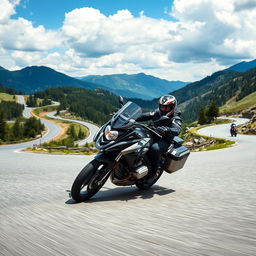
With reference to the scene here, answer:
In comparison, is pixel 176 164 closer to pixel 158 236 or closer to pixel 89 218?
pixel 89 218

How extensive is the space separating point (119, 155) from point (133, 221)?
141cm

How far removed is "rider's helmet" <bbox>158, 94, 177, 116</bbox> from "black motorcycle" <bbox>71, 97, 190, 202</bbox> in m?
0.53

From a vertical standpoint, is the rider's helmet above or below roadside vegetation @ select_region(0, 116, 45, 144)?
above

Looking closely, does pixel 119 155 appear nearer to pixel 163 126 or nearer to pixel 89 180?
pixel 89 180

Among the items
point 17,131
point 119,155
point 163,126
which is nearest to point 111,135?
point 119,155

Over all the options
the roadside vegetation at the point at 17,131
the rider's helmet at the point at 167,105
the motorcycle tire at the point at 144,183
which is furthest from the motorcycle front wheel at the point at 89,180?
the roadside vegetation at the point at 17,131

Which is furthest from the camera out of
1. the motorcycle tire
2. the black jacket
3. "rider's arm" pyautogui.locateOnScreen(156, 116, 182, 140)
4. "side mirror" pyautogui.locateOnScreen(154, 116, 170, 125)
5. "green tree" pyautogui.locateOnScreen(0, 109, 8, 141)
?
"green tree" pyautogui.locateOnScreen(0, 109, 8, 141)

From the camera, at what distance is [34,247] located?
3160 millimetres

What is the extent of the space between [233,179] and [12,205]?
5589 millimetres

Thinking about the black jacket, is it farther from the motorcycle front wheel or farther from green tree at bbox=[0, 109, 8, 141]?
green tree at bbox=[0, 109, 8, 141]

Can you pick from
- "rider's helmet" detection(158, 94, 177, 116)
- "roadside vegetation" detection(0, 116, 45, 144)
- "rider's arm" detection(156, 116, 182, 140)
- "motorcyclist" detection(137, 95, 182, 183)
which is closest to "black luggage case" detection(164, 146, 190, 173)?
"motorcyclist" detection(137, 95, 182, 183)

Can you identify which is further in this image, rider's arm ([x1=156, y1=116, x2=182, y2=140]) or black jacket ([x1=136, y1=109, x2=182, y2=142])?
black jacket ([x1=136, y1=109, x2=182, y2=142])

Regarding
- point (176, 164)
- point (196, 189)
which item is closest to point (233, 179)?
point (196, 189)

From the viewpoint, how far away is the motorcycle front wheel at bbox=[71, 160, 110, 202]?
17.1ft
